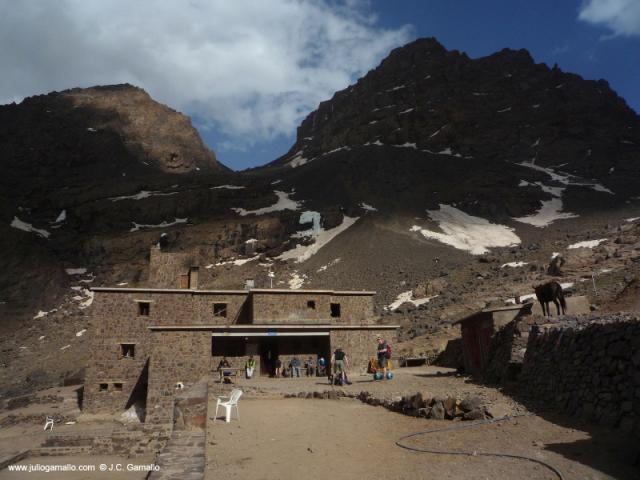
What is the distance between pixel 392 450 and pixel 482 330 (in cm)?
1169

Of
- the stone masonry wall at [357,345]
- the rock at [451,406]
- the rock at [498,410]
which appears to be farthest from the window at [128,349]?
the rock at [498,410]

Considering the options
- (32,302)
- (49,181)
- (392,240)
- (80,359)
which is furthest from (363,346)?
(49,181)

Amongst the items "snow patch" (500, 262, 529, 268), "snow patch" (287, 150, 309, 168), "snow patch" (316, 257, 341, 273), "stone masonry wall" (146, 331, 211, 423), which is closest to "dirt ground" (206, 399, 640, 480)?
"stone masonry wall" (146, 331, 211, 423)

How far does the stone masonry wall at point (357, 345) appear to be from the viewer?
2453cm

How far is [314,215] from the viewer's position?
7625 centimetres

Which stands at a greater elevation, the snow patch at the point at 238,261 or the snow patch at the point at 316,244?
the snow patch at the point at 316,244

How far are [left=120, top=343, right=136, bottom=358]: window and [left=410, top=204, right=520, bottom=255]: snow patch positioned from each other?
148 feet

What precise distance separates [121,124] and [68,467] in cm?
11942

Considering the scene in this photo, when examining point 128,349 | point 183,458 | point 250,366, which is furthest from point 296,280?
point 183,458

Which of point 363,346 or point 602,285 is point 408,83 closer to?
point 602,285

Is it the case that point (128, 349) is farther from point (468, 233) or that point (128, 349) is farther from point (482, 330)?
point (468, 233)

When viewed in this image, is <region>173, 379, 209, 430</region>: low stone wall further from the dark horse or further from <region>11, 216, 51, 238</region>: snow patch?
<region>11, 216, 51, 238</region>: snow patch

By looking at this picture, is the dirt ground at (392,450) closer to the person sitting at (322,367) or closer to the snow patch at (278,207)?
the person sitting at (322,367)

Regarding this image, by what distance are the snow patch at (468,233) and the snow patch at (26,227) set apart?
195ft
